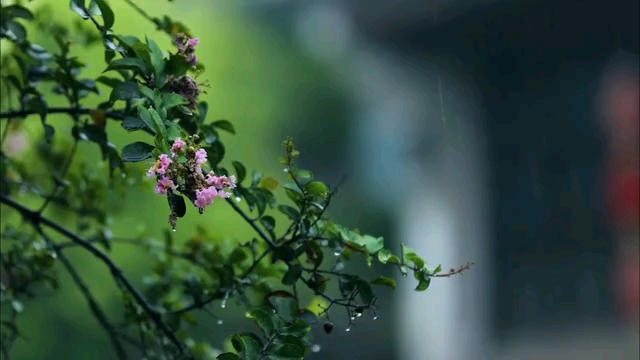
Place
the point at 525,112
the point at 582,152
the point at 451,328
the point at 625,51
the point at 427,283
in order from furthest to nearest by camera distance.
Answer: the point at 451,328 → the point at 525,112 → the point at 582,152 → the point at 625,51 → the point at 427,283

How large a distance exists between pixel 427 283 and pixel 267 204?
0.15 m

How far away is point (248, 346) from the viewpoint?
0.63 metres

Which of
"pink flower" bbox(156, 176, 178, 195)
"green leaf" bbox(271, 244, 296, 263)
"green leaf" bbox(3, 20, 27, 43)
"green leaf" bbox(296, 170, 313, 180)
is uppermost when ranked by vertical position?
"green leaf" bbox(3, 20, 27, 43)

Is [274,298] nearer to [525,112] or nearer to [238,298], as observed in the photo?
[238,298]

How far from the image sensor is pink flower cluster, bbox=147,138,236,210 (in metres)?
0.55

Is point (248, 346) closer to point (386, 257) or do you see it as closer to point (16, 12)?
point (386, 257)

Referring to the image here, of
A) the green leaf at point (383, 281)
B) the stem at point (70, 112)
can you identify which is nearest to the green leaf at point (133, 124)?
the stem at point (70, 112)

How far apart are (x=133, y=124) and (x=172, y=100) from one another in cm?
3

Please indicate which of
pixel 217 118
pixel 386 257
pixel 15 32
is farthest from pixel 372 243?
pixel 217 118

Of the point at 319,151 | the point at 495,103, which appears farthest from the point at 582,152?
the point at 319,151

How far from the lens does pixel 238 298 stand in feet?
2.92

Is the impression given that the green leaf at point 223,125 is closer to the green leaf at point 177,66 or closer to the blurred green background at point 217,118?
the green leaf at point 177,66

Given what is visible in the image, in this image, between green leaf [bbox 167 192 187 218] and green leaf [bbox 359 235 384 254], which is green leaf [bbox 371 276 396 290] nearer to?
green leaf [bbox 359 235 384 254]

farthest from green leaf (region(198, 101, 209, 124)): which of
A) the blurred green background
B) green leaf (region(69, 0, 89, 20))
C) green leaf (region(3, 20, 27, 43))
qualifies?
the blurred green background
